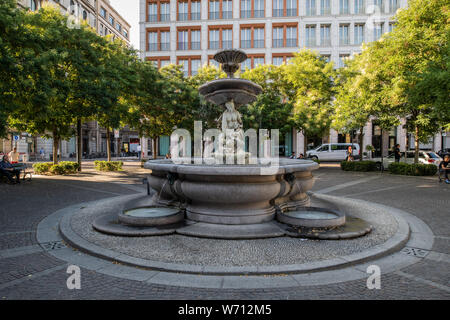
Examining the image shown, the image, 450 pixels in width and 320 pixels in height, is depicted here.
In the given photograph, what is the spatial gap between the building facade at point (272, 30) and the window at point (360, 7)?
0.29 feet

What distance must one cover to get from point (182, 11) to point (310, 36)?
18932 millimetres

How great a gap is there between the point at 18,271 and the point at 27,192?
868 cm

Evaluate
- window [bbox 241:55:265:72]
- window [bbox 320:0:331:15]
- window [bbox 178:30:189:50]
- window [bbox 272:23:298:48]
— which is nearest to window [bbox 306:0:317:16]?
window [bbox 320:0:331:15]

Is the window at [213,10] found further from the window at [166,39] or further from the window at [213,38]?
the window at [166,39]

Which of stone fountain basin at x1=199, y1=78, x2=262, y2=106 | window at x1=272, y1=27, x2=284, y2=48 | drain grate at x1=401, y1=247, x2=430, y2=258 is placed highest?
window at x1=272, y1=27, x2=284, y2=48

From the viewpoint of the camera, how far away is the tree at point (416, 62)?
12.0 metres

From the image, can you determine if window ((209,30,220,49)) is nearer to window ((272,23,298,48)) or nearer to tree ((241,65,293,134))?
window ((272,23,298,48))

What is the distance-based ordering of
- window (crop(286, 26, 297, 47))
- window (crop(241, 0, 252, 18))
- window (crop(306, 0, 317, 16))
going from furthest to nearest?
window (crop(241, 0, 252, 18))
window (crop(286, 26, 297, 47))
window (crop(306, 0, 317, 16))

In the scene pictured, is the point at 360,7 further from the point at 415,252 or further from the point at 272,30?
the point at 415,252

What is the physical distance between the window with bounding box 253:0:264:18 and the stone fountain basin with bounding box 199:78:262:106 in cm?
3531

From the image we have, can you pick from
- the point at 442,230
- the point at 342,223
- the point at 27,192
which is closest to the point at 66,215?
the point at 27,192

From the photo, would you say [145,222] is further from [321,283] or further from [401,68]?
[401,68]

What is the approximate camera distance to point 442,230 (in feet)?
20.7

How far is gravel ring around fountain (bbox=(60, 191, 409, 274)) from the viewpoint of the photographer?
4223 millimetres
